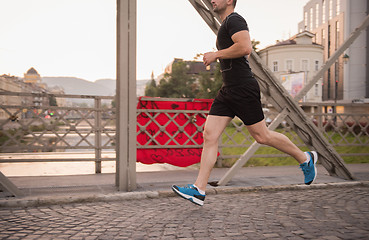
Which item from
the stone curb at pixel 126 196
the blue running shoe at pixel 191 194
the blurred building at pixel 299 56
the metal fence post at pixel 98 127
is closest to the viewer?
the blue running shoe at pixel 191 194

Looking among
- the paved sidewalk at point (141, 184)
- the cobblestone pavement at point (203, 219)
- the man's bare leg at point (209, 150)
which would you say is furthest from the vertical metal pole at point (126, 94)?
the man's bare leg at point (209, 150)

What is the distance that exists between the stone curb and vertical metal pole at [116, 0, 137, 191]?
30cm

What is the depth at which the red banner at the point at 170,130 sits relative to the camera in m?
7.03

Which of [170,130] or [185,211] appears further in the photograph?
[170,130]

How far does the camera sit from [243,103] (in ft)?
13.0

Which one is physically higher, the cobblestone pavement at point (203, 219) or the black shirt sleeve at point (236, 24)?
the black shirt sleeve at point (236, 24)

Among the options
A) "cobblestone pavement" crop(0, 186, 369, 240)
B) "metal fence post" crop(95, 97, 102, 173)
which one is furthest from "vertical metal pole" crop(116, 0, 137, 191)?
"metal fence post" crop(95, 97, 102, 173)

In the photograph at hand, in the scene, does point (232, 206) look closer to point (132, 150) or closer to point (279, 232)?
point (279, 232)

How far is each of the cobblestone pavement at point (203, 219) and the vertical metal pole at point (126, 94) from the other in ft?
1.75

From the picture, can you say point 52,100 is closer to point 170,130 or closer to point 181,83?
point 170,130

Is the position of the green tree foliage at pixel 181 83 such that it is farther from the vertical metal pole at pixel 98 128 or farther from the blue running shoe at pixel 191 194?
the blue running shoe at pixel 191 194

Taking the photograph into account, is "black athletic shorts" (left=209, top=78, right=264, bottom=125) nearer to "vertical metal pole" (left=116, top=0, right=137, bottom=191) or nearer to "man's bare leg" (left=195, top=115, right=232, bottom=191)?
"man's bare leg" (left=195, top=115, right=232, bottom=191)

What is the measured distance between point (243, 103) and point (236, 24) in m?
0.83

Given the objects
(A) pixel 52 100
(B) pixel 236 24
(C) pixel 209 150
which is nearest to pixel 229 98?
(C) pixel 209 150
